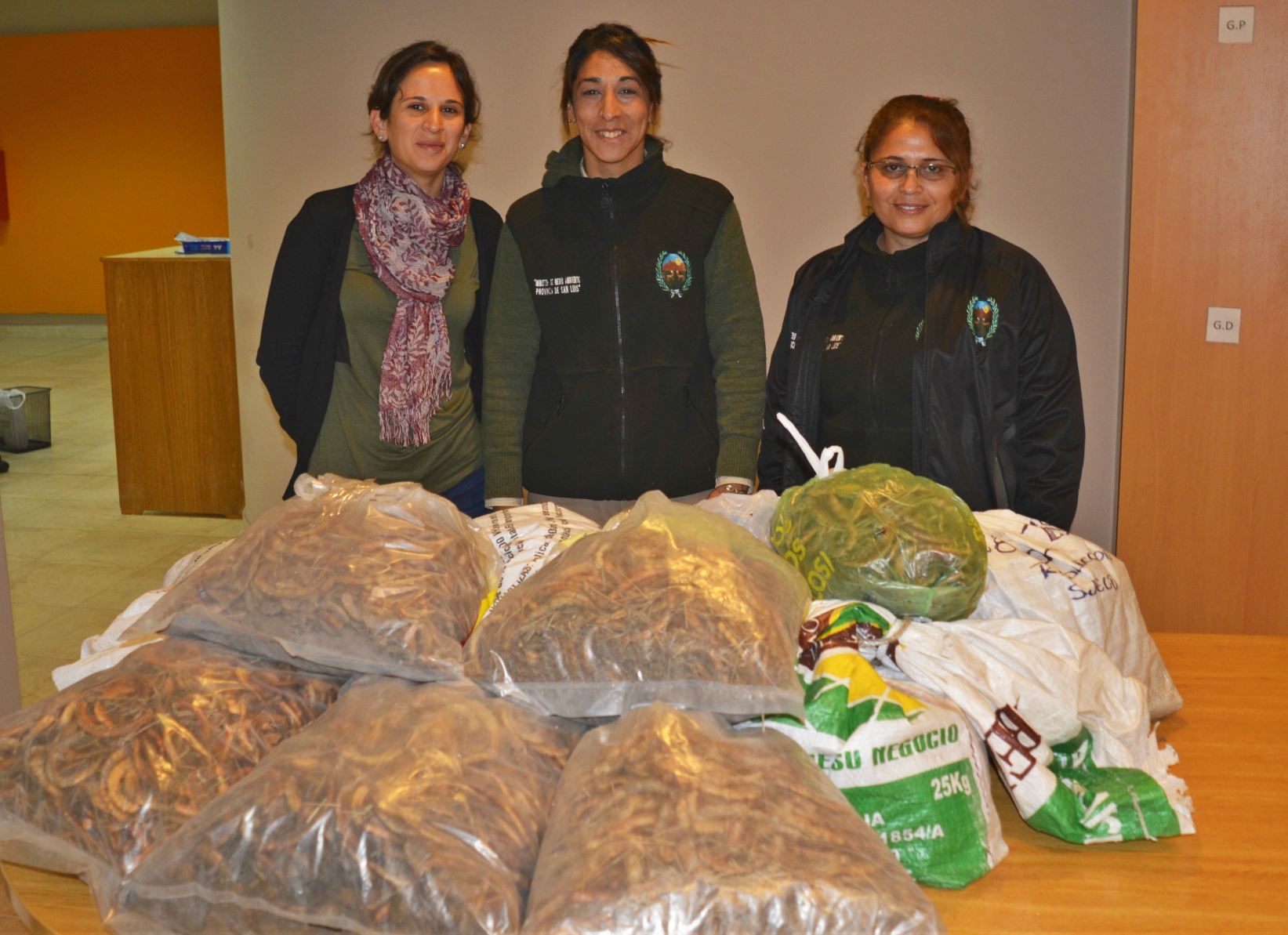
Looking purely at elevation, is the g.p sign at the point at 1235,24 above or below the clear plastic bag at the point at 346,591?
above

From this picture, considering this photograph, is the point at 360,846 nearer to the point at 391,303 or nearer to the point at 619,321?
the point at 619,321

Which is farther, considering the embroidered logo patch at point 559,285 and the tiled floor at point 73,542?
the tiled floor at point 73,542

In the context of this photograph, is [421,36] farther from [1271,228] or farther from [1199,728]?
[1199,728]

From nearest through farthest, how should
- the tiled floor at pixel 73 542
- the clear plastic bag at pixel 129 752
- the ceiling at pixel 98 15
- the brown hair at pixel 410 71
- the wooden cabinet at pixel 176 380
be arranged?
1. the clear plastic bag at pixel 129 752
2. the brown hair at pixel 410 71
3. the tiled floor at pixel 73 542
4. the wooden cabinet at pixel 176 380
5. the ceiling at pixel 98 15

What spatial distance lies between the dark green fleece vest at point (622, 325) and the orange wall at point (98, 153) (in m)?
9.19

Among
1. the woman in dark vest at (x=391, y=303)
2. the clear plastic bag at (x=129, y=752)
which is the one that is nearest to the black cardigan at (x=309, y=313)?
the woman in dark vest at (x=391, y=303)

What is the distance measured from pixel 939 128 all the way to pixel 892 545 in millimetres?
989

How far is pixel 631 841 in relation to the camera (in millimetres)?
922

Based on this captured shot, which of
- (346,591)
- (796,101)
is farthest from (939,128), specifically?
(796,101)

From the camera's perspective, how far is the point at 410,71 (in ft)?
7.22

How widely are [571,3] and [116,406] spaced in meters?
2.84

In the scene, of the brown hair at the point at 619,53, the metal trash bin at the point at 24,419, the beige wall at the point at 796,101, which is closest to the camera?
the brown hair at the point at 619,53

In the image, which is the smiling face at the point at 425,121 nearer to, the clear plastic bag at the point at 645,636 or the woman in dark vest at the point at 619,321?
the woman in dark vest at the point at 619,321

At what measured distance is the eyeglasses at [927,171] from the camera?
1.97 m
